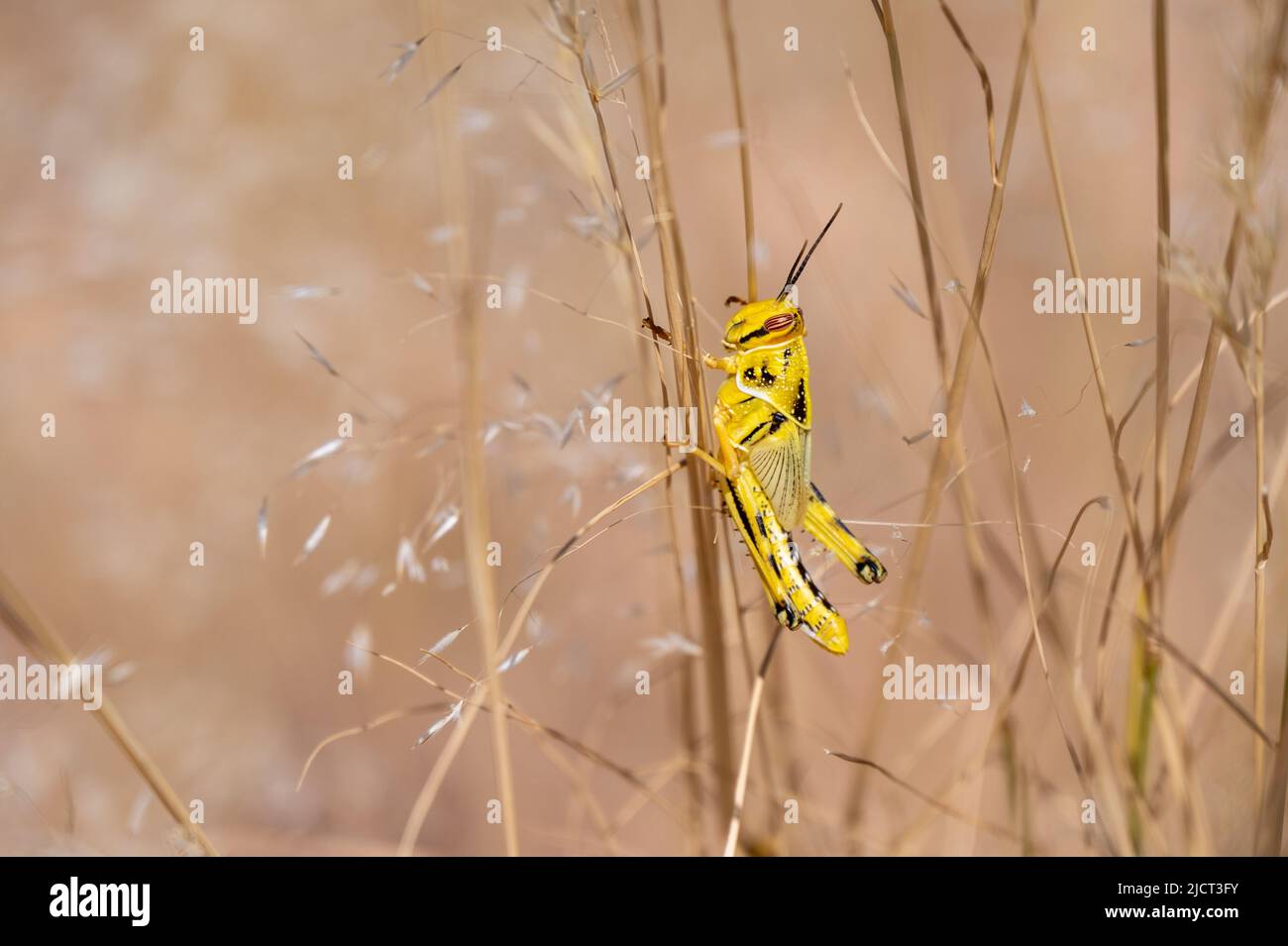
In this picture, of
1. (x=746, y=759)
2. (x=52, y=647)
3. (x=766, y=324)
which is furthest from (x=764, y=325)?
(x=52, y=647)

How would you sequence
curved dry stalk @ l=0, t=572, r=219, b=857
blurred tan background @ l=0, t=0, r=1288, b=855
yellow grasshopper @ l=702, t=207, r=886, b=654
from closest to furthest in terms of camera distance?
curved dry stalk @ l=0, t=572, r=219, b=857 → yellow grasshopper @ l=702, t=207, r=886, b=654 → blurred tan background @ l=0, t=0, r=1288, b=855

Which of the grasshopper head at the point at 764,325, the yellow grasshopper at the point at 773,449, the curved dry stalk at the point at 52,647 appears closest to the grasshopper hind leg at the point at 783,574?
the yellow grasshopper at the point at 773,449

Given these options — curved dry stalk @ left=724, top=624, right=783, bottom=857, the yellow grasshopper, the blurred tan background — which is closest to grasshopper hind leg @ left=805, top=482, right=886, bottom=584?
the yellow grasshopper

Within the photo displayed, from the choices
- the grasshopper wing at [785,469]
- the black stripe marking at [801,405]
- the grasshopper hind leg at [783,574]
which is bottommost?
the grasshopper hind leg at [783,574]

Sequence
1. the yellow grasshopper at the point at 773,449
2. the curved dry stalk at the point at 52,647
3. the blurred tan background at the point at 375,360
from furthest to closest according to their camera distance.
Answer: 1. the blurred tan background at the point at 375,360
2. the yellow grasshopper at the point at 773,449
3. the curved dry stalk at the point at 52,647

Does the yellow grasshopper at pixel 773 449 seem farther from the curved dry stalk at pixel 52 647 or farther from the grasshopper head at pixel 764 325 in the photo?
the curved dry stalk at pixel 52 647

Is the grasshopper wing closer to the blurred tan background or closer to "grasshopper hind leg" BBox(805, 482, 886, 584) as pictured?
"grasshopper hind leg" BBox(805, 482, 886, 584)
